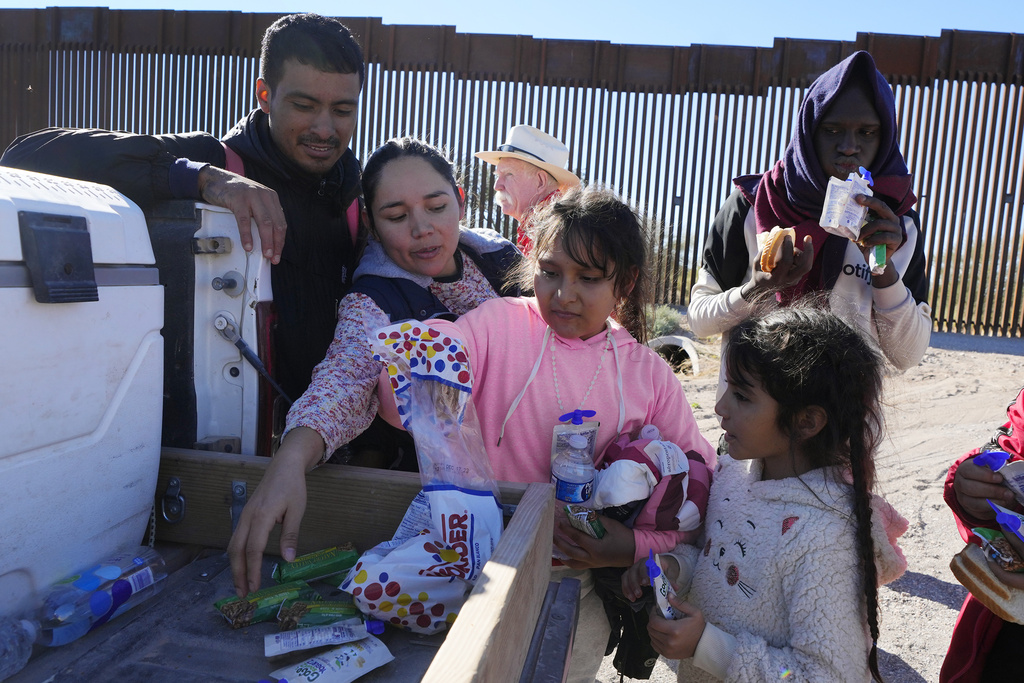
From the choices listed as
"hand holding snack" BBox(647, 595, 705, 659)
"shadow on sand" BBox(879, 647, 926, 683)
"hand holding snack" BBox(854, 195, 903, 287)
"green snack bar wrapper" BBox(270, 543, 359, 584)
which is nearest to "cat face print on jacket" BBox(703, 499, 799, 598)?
"hand holding snack" BBox(647, 595, 705, 659)

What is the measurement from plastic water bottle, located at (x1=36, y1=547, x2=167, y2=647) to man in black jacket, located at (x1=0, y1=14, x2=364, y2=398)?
2.12 ft

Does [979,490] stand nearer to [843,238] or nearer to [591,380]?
[591,380]

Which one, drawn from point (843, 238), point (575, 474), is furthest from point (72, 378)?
point (843, 238)

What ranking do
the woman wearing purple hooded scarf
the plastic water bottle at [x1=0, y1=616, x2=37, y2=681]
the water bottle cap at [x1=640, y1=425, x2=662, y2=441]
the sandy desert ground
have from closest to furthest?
the plastic water bottle at [x1=0, y1=616, x2=37, y2=681]
the water bottle cap at [x1=640, y1=425, x2=662, y2=441]
the woman wearing purple hooded scarf
the sandy desert ground

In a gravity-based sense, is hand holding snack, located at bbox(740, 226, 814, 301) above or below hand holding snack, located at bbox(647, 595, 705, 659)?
above

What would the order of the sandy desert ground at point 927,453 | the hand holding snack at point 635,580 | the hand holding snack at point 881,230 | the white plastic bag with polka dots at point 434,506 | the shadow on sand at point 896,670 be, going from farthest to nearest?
the sandy desert ground at point 927,453, the shadow on sand at point 896,670, the hand holding snack at point 881,230, the hand holding snack at point 635,580, the white plastic bag with polka dots at point 434,506

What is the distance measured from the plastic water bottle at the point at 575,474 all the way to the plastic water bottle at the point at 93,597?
2.64 ft

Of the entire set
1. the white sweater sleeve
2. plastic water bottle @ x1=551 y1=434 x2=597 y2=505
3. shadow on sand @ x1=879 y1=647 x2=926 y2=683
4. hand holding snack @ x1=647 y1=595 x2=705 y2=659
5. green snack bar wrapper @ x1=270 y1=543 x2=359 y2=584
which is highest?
the white sweater sleeve

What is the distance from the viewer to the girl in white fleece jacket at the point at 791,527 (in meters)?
1.37

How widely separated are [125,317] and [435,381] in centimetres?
59

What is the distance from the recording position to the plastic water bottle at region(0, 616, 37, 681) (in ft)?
3.57

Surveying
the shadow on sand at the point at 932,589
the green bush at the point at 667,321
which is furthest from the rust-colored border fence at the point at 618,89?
the shadow on sand at the point at 932,589

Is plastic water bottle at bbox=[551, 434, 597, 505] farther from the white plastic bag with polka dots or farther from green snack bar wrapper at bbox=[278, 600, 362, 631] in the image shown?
green snack bar wrapper at bbox=[278, 600, 362, 631]

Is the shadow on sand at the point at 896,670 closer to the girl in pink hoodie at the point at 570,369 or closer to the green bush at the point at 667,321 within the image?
the girl in pink hoodie at the point at 570,369
